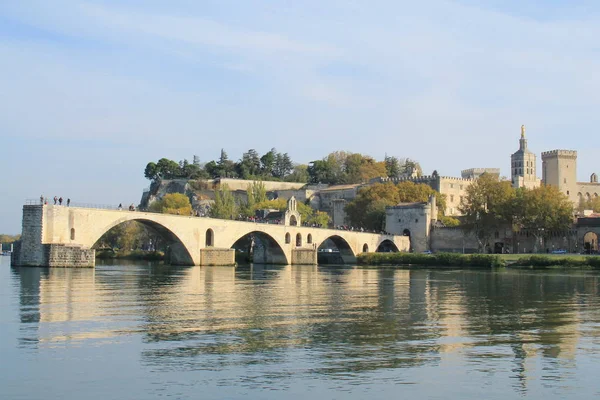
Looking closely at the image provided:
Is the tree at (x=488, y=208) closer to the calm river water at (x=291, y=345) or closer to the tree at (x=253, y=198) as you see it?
the tree at (x=253, y=198)

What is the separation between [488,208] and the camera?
256 feet

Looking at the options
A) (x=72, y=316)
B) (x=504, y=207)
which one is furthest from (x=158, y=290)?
(x=504, y=207)

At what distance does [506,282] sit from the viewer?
43188mm

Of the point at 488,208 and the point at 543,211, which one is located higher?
the point at 488,208

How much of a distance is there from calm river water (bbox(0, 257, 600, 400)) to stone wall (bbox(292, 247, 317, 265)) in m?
40.5

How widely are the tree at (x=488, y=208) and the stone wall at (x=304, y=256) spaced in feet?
53.9

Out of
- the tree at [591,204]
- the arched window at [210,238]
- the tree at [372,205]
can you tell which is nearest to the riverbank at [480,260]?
the tree at [372,205]

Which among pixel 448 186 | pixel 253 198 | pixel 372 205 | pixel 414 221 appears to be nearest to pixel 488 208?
pixel 414 221

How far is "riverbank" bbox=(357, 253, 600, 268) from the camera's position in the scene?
60.4 meters

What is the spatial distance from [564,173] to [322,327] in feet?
335

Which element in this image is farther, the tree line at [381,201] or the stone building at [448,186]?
the stone building at [448,186]

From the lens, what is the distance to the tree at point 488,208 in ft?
252

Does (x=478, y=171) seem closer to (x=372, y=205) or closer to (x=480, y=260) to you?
(x=372, y=205)

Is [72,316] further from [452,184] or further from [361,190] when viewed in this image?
[452,184]
